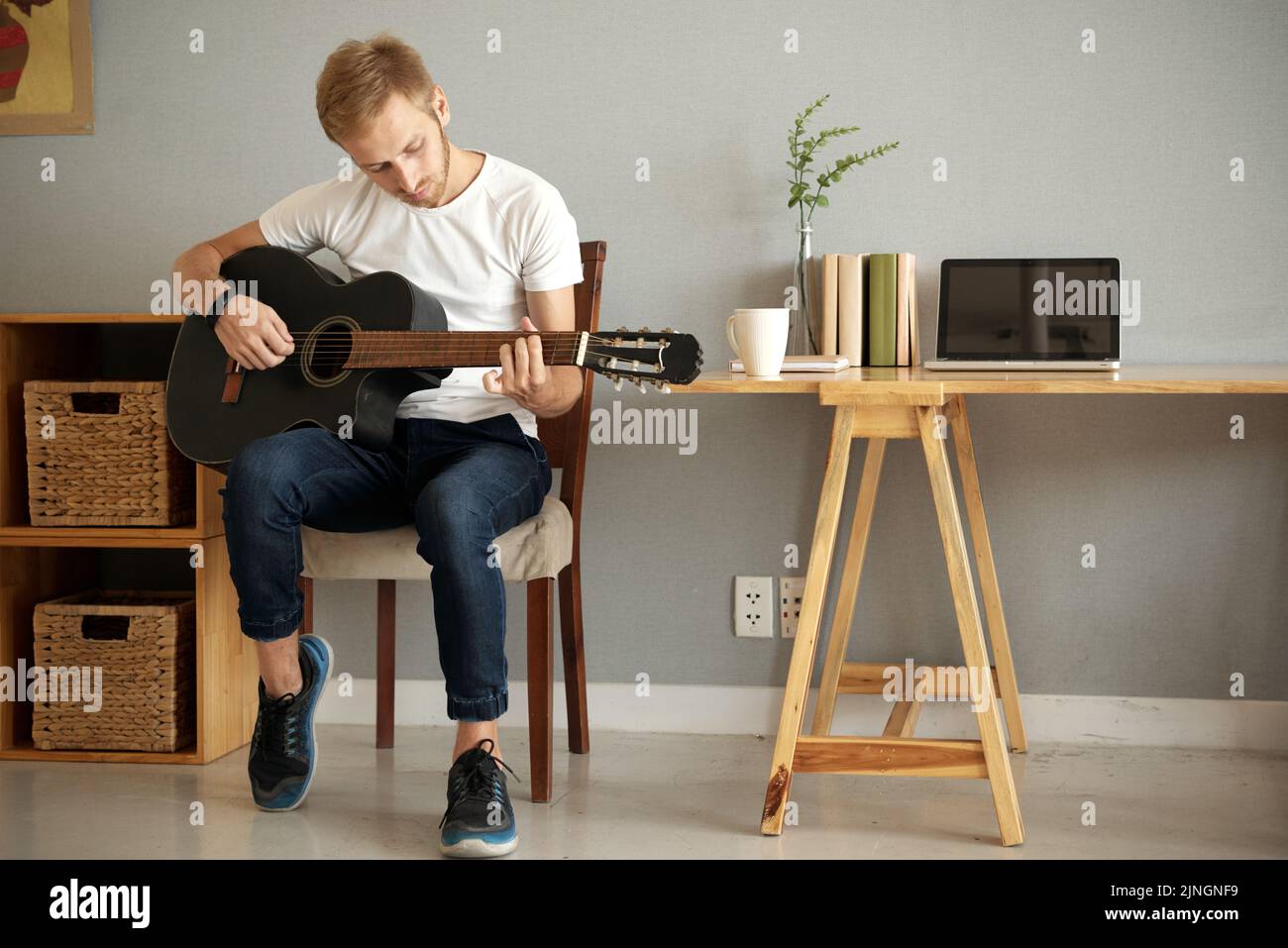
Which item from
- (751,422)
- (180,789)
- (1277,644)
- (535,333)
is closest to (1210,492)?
(1277,644)

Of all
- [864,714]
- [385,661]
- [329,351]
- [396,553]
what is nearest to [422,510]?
[396,553]

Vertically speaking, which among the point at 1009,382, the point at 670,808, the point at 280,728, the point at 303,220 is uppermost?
the point at 303,220

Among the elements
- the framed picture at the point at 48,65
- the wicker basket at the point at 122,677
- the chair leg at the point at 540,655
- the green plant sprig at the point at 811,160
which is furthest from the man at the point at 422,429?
the framed picture at the point at 48,65

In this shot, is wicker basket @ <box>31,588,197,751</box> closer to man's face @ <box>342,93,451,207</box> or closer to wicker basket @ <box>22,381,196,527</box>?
wicker basket @ <box>22,381,196,527</box>

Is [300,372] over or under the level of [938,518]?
over

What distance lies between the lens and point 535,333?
5.40ft

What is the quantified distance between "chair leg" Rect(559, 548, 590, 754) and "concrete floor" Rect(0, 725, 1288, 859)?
0.13 ft

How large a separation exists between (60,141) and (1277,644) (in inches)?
91.5

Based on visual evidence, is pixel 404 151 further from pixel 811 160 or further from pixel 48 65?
pixel 48 65

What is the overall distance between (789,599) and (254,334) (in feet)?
3.27

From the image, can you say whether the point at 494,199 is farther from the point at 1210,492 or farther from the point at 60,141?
the point at 1210,492

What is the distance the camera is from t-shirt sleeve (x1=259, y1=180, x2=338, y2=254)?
6.31 ft

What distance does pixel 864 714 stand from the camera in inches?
85.0

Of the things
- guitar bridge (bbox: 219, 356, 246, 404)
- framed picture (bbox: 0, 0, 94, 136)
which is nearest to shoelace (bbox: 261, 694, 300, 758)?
guitar bridge (bbox: 219, 356, 246, 404)
